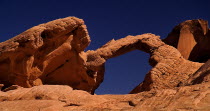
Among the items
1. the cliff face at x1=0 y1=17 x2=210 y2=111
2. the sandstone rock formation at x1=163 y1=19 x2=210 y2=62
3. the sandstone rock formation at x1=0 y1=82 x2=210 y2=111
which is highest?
the sandstone rock formation at x1=163 y1=19 x2=210 y2=62

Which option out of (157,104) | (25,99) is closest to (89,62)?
(25,99)

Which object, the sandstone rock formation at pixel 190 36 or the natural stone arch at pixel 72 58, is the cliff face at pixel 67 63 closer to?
the natural stone arch at pixel 72 58

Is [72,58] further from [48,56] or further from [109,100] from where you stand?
[109,100]

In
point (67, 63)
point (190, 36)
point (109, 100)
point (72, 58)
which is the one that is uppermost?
point (190, 36)

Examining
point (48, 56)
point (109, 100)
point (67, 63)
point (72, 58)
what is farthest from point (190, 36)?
point (109, 100)

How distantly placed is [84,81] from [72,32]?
118 inches

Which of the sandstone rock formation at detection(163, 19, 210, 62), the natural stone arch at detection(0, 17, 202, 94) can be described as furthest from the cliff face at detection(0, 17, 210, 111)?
the sandstone rock formation at detection(163, 19, 210, 62)

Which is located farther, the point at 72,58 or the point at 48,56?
the point at 72,58

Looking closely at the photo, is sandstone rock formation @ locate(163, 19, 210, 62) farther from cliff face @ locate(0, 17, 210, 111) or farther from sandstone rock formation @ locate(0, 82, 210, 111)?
sandstone rock formation @ locate(0, 82, 210, 111)

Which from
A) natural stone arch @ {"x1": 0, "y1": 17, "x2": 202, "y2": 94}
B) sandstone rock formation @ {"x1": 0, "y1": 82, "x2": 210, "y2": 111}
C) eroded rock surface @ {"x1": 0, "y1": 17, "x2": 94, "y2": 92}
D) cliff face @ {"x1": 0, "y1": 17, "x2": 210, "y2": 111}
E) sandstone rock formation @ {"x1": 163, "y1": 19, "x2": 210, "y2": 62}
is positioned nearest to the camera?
sandstone rock formation @ {"x1": 0, "y1": 82, "x2": 210, "y2": 111}

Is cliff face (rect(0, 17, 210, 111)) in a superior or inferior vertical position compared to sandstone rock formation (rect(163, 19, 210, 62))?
inferior

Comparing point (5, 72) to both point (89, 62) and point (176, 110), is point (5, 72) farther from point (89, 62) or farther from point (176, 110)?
point (176, 110)

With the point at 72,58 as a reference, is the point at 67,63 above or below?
below

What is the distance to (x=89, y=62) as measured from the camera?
15.5m
